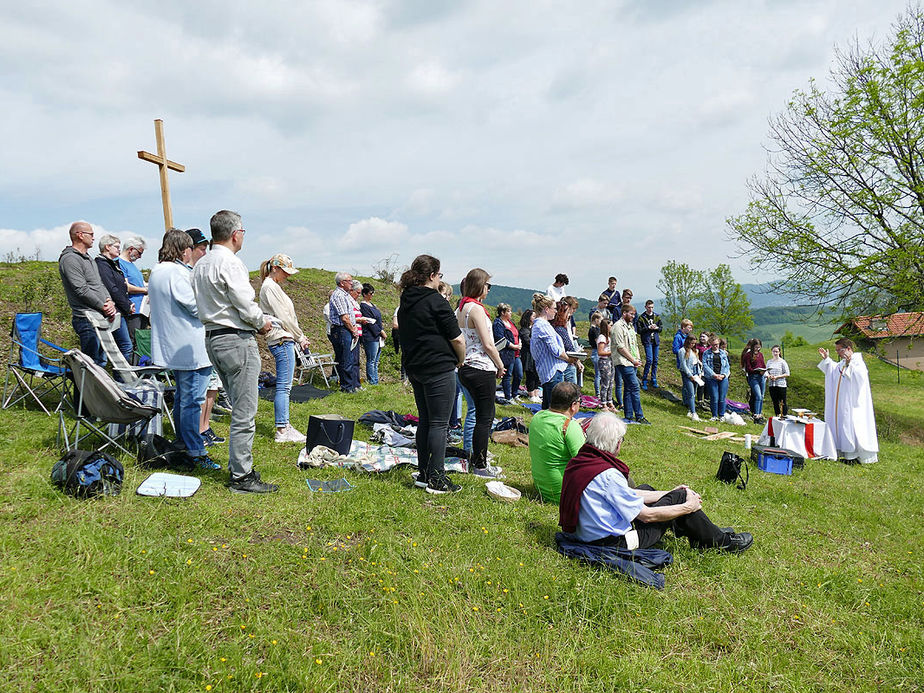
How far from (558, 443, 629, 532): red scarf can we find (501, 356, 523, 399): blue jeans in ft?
22.1

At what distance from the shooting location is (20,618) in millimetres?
2670

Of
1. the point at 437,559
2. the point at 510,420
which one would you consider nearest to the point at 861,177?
the point at 510,420

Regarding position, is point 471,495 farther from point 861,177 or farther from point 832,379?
point 861,177

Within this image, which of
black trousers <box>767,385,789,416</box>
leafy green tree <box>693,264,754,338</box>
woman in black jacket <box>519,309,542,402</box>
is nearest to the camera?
woman in black jacket <box>519,309,542,402</box>

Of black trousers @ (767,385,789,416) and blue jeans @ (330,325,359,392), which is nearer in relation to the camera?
blue jeans @ (330,325,359,392)

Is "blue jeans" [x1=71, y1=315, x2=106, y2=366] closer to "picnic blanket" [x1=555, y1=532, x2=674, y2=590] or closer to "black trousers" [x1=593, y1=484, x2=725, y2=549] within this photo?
"picnic blanket" [x1=555, y1=532, x2=674, y2=590]

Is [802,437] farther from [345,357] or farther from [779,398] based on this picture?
[345,357]

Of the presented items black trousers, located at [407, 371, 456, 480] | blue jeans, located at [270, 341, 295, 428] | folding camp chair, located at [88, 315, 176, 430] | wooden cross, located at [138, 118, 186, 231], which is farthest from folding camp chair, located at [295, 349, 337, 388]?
black trousers, located at [407, 371, 456, 480]

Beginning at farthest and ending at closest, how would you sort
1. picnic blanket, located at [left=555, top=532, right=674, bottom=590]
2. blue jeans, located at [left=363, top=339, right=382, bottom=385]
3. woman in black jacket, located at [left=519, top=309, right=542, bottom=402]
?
1. woman in black jacket, located at [left=519, top=309, right=542, bottom=402]
2. blue jeans, located at [left=363, top=339, right=382, bottom=385]
3. picnic blanket, located at [left=555, top=532, right=674, bottom=590]

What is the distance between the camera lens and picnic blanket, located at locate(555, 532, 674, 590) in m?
3.58

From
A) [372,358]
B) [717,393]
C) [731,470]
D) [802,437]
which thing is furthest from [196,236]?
[717,393]

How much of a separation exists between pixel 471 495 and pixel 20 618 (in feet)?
10.0

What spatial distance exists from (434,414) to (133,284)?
4.64 metres

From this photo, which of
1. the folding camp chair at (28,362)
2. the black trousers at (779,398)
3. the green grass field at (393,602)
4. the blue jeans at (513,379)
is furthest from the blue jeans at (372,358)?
the black trousers at (779,398)
